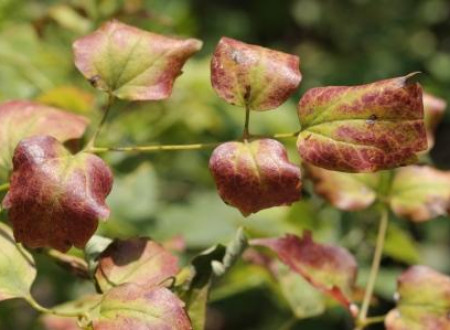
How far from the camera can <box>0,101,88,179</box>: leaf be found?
984 mm

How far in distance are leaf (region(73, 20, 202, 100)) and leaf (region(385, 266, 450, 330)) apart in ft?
1.22

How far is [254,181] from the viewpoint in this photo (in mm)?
843

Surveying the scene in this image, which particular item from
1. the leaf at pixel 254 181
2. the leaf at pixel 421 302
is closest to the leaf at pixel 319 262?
the leaf at pixel 421 302

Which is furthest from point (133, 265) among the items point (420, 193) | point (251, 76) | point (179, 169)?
point (179, 169)

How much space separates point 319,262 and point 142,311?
333 mm

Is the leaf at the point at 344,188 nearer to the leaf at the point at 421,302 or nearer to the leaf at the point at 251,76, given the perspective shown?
the leaf at the point at 421,302

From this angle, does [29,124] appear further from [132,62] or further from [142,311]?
[142,311]

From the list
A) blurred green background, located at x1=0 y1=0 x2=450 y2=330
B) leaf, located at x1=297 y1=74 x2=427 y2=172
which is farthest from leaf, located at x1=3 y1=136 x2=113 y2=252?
blurred green background, located at x1=0 y1=0 x2=450 y2=330

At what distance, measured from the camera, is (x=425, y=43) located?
10.7 ft

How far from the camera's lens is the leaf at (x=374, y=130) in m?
0.85

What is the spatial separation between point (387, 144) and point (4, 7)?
1032mm

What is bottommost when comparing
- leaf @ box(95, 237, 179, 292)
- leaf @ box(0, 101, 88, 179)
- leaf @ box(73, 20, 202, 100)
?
leaf @ box(95, 237, 179, 292)

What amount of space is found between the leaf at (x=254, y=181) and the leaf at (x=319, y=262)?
0.65ft

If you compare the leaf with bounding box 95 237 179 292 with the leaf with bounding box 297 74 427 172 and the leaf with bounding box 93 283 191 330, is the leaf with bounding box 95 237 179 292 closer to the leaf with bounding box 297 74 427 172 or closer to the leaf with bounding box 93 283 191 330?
the leaf with bounding box 93 283 191 330
